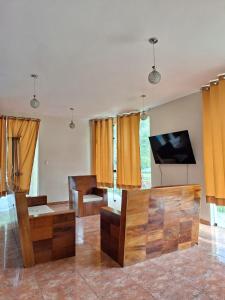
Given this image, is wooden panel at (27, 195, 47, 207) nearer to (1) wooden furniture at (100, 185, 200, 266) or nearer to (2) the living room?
(2) the living room

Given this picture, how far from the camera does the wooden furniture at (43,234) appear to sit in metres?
2.61

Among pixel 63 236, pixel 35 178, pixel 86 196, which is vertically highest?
pixel 35 178

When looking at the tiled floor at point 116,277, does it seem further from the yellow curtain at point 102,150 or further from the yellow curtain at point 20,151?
the yellow curtain at point 102,150

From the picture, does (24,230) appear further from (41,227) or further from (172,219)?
(172,219)

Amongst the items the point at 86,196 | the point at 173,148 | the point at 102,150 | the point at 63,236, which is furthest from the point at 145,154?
the point at 63,236

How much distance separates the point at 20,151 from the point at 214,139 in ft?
14.8

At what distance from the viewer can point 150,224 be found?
274 cm

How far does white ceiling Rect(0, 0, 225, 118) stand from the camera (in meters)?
1.92

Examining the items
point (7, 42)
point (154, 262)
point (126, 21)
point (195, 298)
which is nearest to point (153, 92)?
point (126, 21)

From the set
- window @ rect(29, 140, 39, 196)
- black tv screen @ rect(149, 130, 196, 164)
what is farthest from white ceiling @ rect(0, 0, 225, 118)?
window @ rect(29, 140, 39, 196)

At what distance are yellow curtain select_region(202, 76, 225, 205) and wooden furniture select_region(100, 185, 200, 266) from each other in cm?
81

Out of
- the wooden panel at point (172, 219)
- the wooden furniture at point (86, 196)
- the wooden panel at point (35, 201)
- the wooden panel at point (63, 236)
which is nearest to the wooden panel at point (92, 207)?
the wooden furniture at point (86, 196)

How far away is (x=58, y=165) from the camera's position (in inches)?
250

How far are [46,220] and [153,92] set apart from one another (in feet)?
9.81
